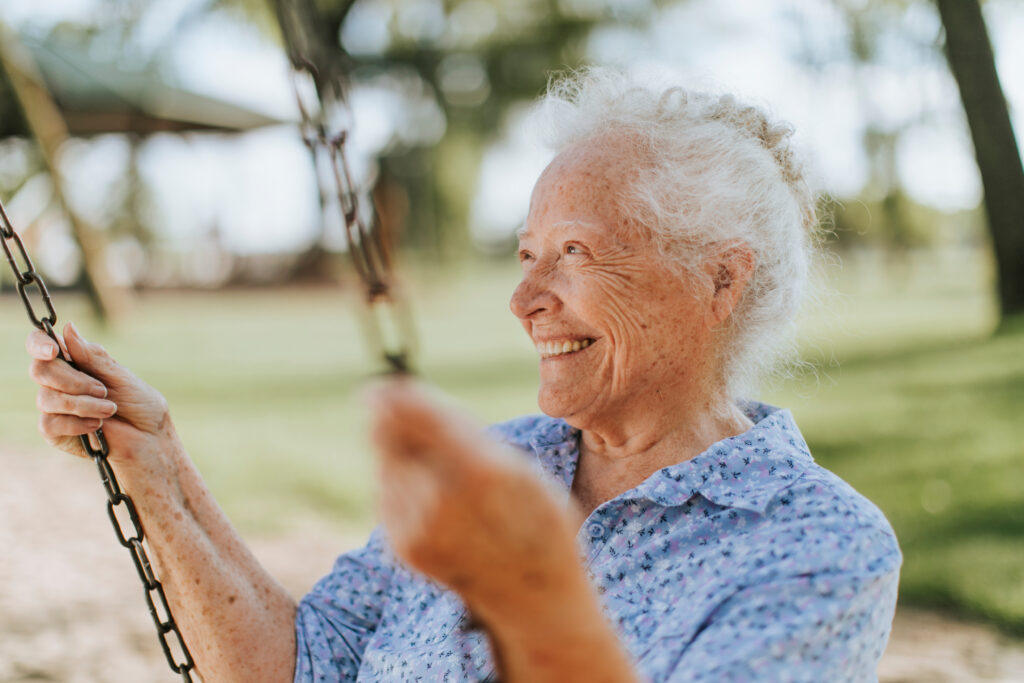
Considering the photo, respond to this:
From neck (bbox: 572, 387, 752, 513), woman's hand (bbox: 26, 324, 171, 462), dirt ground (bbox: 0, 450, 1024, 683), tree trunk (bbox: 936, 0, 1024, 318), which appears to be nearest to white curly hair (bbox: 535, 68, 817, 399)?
neck (bbox: 572, 387, 752, 513)

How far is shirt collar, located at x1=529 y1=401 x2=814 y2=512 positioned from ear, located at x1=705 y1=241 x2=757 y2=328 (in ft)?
0.84

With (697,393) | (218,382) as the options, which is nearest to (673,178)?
(697,393)

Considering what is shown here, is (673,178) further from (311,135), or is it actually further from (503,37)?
(503,37)

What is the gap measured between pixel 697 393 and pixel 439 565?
3.50 feet

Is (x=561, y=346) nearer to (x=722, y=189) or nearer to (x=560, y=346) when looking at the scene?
(x=560, y=346)

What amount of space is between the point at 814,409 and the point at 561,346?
23.9ft

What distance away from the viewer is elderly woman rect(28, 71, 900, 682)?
1.52m

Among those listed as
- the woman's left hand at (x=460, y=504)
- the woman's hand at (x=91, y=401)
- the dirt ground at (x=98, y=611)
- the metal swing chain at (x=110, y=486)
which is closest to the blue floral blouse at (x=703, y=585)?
the metal swing chain at (x=110, y=486)

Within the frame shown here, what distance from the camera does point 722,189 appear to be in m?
1.86

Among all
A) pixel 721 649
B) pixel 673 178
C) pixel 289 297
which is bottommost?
pixel 721 649

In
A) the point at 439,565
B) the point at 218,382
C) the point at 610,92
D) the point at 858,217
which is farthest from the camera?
the point at 858,217

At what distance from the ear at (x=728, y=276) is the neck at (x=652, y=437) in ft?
0.66

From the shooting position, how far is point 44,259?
1747 cm

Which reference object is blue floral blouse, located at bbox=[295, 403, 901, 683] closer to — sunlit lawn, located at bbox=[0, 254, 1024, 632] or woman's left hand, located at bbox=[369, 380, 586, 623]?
woman's left hand, located at bbox=[369, 380, 586, 623]
